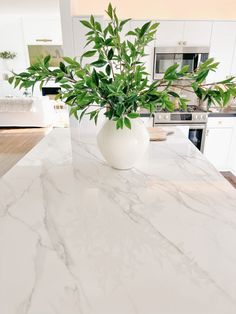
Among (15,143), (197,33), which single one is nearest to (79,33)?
(197,33)

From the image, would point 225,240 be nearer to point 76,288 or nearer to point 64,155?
point 76,288

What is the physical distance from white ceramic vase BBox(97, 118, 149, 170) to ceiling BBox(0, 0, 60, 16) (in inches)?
230

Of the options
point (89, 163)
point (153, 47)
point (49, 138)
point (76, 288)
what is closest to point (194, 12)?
point (153, 47)

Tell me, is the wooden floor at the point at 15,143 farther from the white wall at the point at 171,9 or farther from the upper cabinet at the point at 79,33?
the white wall at the point at 171,9

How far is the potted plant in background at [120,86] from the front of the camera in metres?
0.91

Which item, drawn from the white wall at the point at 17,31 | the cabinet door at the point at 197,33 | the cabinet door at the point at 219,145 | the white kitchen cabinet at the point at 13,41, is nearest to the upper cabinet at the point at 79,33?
the cabinet door at the point at 197,33

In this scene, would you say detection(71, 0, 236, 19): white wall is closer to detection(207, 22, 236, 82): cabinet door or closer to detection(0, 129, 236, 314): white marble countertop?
detection(207, 22, 236, 82): cabinet door

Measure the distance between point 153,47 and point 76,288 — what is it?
312 centimetres

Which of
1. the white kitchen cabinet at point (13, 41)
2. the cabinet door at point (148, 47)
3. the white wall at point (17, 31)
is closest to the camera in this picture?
the cabinet door at point (148, 47)

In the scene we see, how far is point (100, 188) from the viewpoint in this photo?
3.27ft

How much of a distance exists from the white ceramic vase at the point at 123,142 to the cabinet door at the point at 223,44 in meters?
2.66

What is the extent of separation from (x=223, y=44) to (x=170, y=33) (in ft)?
2.39

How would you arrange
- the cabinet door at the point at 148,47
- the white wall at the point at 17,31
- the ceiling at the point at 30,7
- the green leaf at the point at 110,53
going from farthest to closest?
the white wall at the point at 17,31 < the ceiling at the point at 30,7 < the cabinet door at the point at 148,47 < the green leaf at the point at 110,53

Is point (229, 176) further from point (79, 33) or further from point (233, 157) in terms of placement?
point (79, 33)
